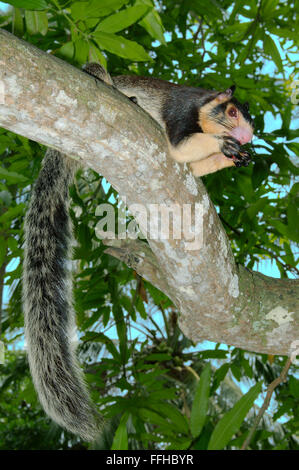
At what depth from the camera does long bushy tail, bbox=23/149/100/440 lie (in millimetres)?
1661

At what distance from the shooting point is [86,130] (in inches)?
48.4

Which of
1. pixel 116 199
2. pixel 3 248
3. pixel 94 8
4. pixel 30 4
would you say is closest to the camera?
pixel 30 4

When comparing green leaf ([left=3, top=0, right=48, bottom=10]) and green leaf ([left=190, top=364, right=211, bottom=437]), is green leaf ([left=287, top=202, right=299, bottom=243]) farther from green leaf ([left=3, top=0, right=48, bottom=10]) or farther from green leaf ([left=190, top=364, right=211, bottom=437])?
green leaf ([left=3, top=0, right=48, bottom=10])

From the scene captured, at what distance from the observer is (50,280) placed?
1838mm

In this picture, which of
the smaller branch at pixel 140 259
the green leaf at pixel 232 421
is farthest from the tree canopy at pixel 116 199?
the smaller branch at pixel 140 259

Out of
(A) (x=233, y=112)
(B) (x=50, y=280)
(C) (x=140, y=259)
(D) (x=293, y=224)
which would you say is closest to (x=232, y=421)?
(C) (x=140, y=259)

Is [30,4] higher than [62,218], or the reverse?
[30,4]

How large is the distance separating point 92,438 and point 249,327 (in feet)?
2.40

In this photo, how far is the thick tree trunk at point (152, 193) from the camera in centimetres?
114

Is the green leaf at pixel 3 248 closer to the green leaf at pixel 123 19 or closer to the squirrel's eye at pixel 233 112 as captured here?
the green leaf at pixel 123 19

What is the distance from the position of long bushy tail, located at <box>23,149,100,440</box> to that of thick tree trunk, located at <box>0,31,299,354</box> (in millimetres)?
255

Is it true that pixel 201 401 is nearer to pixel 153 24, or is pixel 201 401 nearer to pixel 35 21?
pixel 153 24

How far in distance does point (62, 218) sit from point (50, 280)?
0.89ft
